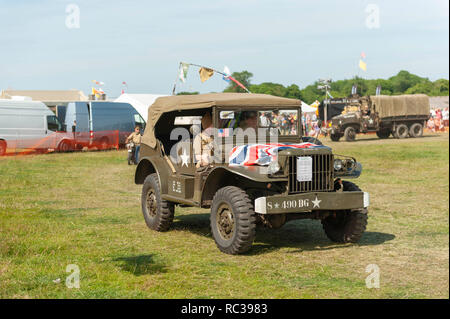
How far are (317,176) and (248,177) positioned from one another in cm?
95

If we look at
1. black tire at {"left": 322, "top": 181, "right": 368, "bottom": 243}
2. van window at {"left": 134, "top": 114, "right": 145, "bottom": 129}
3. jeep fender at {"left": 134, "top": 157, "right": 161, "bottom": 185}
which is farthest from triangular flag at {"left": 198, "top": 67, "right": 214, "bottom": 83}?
van window at {"left": 134, "top": 114, "right": 145, "bottom": 129}

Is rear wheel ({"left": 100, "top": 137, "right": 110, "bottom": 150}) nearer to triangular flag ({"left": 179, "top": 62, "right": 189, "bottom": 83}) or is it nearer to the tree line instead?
triangular flag ({"left": 179, "top": 62, "right": 189, "bottom": 83})

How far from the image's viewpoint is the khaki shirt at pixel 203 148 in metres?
8.09

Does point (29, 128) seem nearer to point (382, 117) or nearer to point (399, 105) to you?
point (382, 117)

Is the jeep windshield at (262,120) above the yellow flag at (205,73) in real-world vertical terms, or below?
below

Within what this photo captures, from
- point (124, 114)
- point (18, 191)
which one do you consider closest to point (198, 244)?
point (18, 191)

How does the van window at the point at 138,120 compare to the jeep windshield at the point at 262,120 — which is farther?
the van window at the point at 138,120

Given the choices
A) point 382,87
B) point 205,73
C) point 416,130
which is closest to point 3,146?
point 205,73

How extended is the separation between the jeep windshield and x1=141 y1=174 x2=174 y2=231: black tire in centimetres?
174

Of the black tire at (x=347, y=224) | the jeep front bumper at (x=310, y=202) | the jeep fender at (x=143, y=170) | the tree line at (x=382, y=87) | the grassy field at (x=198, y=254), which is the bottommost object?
the grassy field at (x=198, y=254)

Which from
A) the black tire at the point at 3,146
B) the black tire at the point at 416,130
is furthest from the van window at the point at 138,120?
the black tire at the point at 416,130

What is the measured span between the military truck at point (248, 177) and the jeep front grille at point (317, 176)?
13mm

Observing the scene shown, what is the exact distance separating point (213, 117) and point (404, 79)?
11243 cm

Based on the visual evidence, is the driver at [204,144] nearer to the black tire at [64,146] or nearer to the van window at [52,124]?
the van window at [52,124]
